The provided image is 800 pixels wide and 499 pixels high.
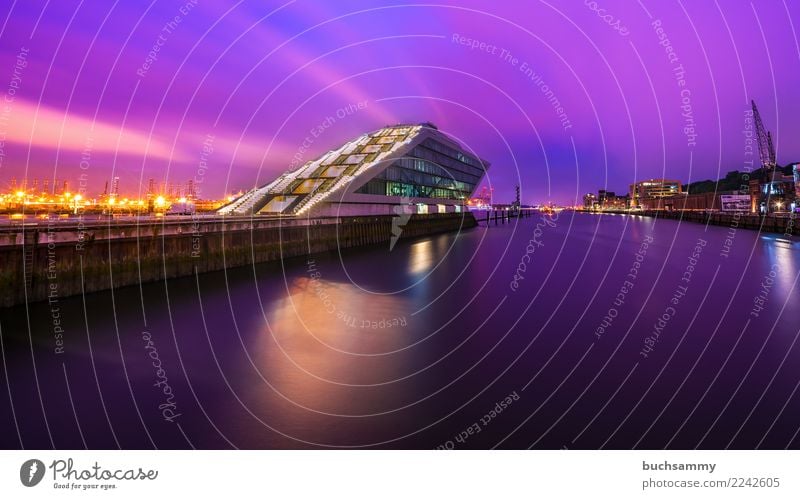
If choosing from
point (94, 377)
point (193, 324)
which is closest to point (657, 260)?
point (193, 324)

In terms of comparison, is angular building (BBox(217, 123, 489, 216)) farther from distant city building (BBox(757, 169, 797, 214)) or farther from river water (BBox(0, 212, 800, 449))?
distant city building (BBox(757, 169, 797, 214))

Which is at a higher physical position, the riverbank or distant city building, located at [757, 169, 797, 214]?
distant city building, located at [757, 169, 797, 214]

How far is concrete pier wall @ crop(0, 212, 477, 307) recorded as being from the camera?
59.8 ft

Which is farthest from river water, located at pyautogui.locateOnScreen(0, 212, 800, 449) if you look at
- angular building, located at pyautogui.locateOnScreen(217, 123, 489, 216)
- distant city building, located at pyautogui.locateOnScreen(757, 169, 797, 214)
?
distant city building, located at pyautogui.locateOnScreen(757, 169, 797, 214)

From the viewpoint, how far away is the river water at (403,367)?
9.15m

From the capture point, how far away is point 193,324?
18.5 metres

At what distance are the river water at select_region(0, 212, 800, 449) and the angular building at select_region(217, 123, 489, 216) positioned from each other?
87.6 ft

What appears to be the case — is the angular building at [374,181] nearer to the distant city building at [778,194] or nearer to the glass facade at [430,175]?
the glass facade at [430,175]

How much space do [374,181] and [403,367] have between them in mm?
50806

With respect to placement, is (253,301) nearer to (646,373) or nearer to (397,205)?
(646,373)

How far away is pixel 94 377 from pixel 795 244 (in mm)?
78549

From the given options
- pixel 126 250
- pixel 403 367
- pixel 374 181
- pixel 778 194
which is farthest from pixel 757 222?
pixel 126 250

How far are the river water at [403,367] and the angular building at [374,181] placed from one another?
26.7 metres
